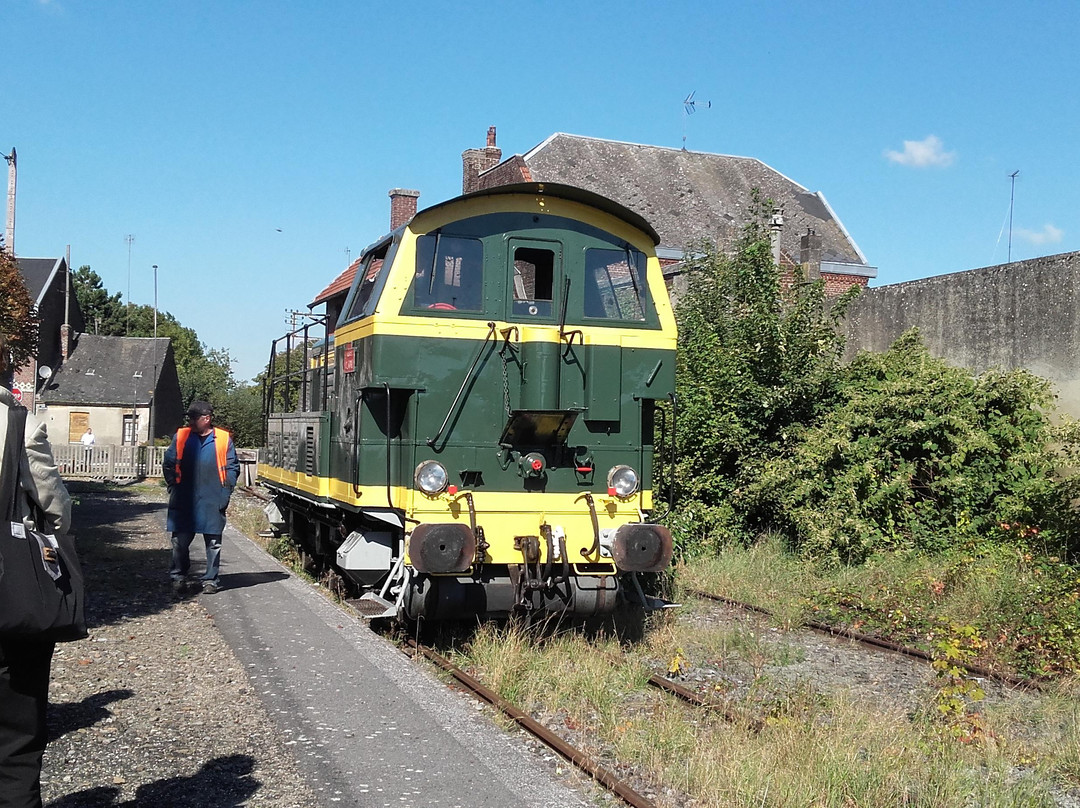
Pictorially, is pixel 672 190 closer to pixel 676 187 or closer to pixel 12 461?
pixel 676 187

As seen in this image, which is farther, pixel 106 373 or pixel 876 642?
pixel 106 373

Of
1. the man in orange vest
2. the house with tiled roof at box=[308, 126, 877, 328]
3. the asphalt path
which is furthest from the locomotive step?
the house with tiled roof at box=[308, 126, 877, 328]

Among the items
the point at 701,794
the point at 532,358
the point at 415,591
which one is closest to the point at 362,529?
the point at 415,591

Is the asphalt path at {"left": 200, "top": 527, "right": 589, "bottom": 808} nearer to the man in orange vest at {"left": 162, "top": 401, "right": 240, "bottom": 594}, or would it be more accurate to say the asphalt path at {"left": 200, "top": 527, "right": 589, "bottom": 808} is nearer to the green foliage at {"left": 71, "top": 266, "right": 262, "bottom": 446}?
the man in orange vest at {"left": 162, "top": 401, "right": 240, "bottom": 594}

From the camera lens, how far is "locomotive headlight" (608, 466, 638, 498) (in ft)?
26.0

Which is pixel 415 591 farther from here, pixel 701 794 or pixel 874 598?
pixel 874 598

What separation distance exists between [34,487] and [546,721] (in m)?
3.51

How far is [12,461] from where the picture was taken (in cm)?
361

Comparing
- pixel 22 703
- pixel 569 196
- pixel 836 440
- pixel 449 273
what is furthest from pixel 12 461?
pixel 836 440

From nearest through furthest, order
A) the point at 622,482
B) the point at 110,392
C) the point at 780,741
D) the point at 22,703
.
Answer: the point at 22,703
the point at 780,741
the point at 622,482
the point at 110,392

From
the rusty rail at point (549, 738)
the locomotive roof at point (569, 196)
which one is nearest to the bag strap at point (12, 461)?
the rusty rail at point (549, 738)

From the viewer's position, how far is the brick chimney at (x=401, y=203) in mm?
28859

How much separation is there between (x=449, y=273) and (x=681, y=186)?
24341mm

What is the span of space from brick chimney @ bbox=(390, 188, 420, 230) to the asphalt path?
21044mm
